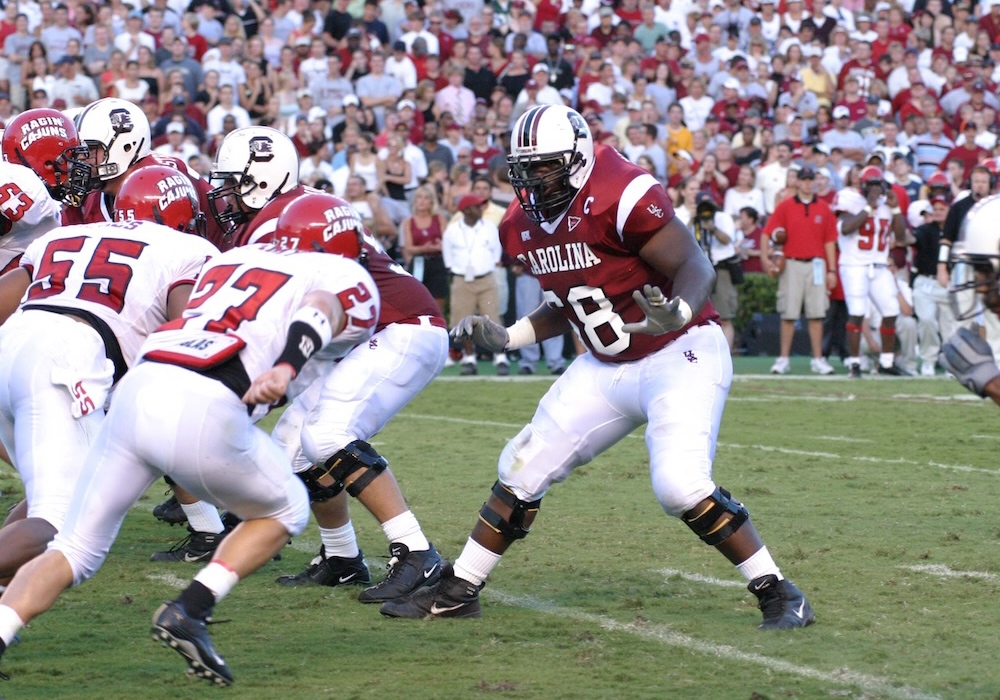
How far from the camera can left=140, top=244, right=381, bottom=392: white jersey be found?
13.0 feet

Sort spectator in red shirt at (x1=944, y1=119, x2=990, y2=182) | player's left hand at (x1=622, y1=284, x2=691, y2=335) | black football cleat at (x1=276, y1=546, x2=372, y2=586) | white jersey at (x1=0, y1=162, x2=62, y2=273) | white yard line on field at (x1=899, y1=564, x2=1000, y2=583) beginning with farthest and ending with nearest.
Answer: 1. spectator in red shirt at (x1=944, y1=119, x2=990, y2=182)
2. white jersey at (x1=0, y1=162, x2=62, y2=273)
3. black football cleat at (x1=276, y1=546, x2=372, y2=586)
4. white yard line on field at (x1=899, y1=564, x2=1000, y2=583)
5. player's left hand at (x1=622, y1=284, x2=691, y2=335)

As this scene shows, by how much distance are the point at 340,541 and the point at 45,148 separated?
2.43 m

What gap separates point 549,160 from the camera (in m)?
4.86

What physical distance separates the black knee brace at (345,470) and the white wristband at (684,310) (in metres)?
1.38

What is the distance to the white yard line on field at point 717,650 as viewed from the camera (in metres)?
4.01

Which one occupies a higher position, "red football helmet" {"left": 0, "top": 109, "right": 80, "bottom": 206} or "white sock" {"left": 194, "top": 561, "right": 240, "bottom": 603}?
"red football helmet" {"left": 0, "top": 109, "right": 80, "bottom": 206}

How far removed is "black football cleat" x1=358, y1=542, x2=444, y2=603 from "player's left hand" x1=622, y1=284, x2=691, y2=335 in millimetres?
1357

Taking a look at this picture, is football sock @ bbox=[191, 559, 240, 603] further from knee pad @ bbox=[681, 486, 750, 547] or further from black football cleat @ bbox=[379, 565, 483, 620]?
knee pad @ bbox=[681, 486, 750, 547]

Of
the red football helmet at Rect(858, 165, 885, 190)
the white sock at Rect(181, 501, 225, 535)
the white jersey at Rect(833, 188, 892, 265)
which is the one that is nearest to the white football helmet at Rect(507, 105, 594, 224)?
the white sock at Rect(181, 501, 225, 535)

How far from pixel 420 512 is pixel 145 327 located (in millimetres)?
2406

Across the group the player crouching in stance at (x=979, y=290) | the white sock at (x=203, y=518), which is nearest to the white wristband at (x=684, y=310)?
the player crouching in stance at (x=979, y=290)

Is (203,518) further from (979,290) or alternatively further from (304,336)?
(979,290)

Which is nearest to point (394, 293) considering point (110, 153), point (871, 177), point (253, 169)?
point (253, 169)

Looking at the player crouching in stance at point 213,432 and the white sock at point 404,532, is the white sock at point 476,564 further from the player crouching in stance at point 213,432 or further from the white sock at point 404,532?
the player crouching in stance at point 213,432
